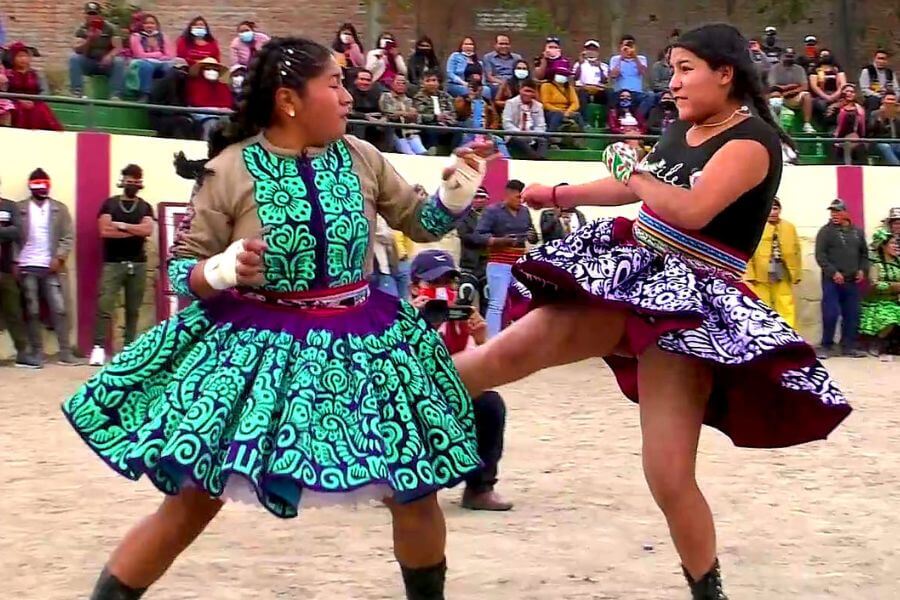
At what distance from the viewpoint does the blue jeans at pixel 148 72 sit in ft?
41.1

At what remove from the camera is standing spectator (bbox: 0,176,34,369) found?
34.2 ft

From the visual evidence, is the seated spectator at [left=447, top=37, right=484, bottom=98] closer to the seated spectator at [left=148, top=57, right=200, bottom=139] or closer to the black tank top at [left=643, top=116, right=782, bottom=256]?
the seated spectator at [left=148, top=57, right=200, bottom=139]

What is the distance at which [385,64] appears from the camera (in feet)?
46.3

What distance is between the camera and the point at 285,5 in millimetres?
20922

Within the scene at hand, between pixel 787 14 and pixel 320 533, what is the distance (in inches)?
748

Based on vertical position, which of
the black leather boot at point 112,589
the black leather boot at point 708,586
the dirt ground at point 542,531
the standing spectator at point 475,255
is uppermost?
the standing spectator at point 475,255

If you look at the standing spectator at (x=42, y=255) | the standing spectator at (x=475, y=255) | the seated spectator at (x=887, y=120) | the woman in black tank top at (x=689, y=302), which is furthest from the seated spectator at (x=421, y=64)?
the woman in black tank top at (x=689, y=302)

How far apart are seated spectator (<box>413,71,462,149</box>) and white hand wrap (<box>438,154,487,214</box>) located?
391 inches

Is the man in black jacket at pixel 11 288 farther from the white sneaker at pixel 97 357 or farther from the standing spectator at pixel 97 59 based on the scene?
the standing spectator at pixel 97 59

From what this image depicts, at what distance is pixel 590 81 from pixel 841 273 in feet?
13.3

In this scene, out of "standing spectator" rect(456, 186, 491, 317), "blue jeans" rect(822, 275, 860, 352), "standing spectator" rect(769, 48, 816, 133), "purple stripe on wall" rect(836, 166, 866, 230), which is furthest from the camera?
"standing spectator" rect(769, 48, 816, 133)

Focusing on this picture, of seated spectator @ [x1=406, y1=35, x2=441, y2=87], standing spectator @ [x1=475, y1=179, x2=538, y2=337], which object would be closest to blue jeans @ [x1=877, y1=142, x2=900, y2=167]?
seated spectator @ [x1=406, y1=35, x2=441, y2=87]

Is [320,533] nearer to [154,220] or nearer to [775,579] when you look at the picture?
[775,579]

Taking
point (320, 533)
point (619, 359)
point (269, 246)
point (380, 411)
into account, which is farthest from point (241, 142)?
point (320, 533)
